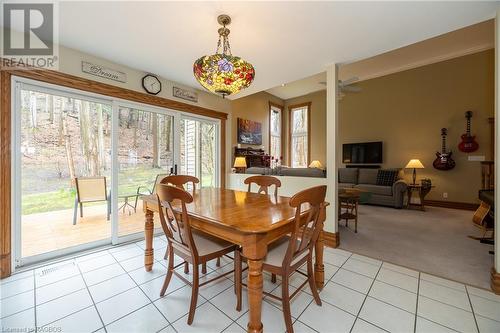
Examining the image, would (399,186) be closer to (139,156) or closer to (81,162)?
(139,156)

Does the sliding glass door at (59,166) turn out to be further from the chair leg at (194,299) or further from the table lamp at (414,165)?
the table lamp at (414,165)

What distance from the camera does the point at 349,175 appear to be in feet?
19.2

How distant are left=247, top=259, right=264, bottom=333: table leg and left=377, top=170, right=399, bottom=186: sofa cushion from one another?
5.17 m

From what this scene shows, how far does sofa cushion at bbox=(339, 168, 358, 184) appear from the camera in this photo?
5.79 m

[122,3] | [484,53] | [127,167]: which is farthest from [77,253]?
[484,53]

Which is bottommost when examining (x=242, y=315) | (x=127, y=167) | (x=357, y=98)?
Result: (x=242, y=315)

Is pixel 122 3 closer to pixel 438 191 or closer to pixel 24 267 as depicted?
pixel 24 267

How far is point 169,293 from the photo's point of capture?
179 centimetres

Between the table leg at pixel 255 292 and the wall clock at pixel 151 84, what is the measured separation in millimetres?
2968

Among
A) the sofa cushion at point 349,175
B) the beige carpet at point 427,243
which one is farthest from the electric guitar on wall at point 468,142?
the sofa cushion at point 349,175

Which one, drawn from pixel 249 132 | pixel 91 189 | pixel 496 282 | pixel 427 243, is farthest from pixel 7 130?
pixel 427 243

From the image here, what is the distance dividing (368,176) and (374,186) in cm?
48

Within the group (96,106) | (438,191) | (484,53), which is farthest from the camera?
(438,191)

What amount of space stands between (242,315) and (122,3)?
8.88ft
